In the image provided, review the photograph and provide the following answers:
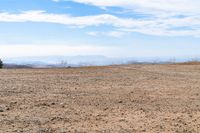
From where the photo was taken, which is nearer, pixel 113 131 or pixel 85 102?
pixel 113 131

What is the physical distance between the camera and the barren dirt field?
9.63 metres

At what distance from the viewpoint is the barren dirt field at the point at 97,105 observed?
9.63 m

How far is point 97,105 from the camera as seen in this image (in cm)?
1201

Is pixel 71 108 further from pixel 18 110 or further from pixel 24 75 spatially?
pixel 24 75

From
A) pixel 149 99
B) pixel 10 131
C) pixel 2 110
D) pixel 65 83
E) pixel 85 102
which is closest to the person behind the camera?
pixel 10 131

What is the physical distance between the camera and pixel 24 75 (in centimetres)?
1914

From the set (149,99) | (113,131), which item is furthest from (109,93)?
(113,131)

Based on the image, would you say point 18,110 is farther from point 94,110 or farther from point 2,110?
point 94,110

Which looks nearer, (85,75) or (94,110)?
(94,110)

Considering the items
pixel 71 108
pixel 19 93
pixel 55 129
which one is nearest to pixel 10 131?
pixel 55 129

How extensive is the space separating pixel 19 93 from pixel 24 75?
5532 millimetres

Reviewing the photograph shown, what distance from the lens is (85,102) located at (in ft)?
40.8

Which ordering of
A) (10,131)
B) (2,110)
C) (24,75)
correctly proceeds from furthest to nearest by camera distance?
(24,75)
(2,110)
(10,131)

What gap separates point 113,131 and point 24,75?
10462 mm
